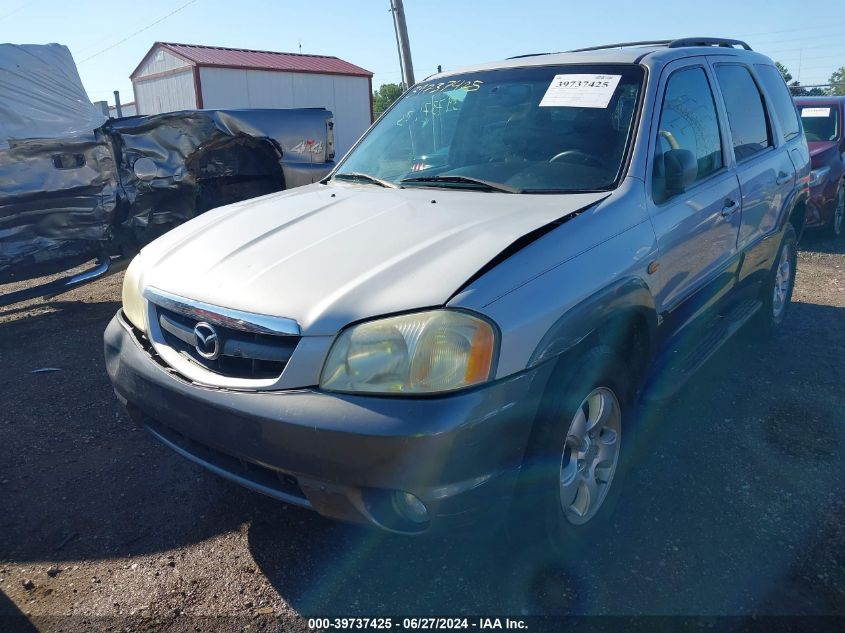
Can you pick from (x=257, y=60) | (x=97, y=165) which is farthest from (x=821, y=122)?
(x=257, y=60)

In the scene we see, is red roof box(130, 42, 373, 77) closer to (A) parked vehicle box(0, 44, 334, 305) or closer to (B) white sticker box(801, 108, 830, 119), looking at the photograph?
(A) parked vehicle box(0, 44, 334, 305)

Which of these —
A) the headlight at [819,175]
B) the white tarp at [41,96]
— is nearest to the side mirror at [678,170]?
the white tarp at [41,96]

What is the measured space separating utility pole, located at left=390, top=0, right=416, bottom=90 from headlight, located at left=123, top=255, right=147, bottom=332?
13.3 metres

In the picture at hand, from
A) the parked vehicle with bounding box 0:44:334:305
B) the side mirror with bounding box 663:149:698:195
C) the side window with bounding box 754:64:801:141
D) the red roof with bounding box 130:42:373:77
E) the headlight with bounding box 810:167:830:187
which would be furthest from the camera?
the red roof with bounding box 130:42:373:77

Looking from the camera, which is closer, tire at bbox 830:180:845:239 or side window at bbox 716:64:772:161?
side window at bbox 716:64:772:161

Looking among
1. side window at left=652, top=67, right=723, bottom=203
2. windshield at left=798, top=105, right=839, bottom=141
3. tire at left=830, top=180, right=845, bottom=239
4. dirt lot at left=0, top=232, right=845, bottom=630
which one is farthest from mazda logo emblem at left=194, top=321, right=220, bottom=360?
windshield at left=798, top=105, right=839, bottom=141

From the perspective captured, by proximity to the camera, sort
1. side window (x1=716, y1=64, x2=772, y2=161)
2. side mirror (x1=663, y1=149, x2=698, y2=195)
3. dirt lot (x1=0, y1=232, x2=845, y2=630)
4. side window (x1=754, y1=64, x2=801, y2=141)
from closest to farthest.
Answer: dirt lot (x1=0, y1=232, x2=845, y2=630), side mirror (x1=663, y1=149, x2=698, y2=195), side window (x1=716, y1=64, x2=772, y2=161), side window (x1=754, y1=64, x2=801, y2=141)

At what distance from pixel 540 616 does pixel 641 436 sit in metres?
1.41

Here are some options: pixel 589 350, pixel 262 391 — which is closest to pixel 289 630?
pixel 262 391

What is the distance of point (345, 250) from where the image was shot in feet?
8.21

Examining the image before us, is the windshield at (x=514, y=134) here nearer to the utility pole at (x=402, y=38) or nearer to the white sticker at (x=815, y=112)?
the white sticker at (x=815, y=112)

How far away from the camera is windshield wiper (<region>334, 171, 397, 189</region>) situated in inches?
135

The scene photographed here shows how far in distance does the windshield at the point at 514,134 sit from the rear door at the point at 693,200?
21 centimetres

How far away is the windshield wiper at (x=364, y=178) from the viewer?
344 centimetres
